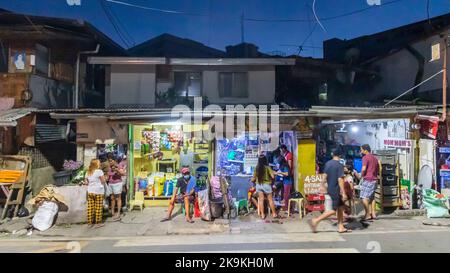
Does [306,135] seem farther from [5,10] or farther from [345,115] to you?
[5,10]

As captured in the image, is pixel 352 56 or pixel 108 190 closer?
pixel 108 190

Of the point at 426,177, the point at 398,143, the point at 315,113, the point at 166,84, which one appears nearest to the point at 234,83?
the point at 166,84

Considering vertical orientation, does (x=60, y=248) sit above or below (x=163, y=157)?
below

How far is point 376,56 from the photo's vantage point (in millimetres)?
19172

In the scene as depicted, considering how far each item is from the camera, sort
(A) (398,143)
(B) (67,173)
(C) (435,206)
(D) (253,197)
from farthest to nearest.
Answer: (B) (67,173) → (A) (398,143) → (D) (253,197) → (C) (435,206)

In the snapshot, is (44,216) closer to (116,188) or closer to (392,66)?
(116,188)

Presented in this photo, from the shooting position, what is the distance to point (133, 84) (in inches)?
631

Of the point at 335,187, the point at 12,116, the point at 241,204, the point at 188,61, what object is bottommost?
the point at 241,204

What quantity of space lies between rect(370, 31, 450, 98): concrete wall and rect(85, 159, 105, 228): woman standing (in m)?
14.0

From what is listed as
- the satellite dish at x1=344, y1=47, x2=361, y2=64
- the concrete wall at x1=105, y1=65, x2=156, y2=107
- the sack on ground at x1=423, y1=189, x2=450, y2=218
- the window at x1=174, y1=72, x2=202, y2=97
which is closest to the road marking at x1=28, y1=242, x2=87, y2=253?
the sack on ground at x1=423, y1=189, x2=450, y2=218

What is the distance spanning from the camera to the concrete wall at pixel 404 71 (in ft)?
51.3

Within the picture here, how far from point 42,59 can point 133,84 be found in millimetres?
3839
